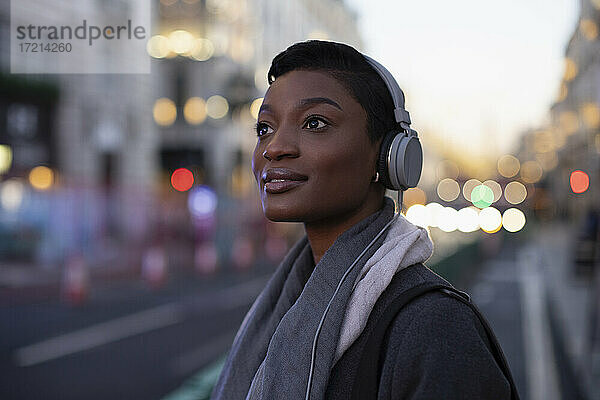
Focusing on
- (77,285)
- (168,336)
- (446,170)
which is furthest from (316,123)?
(446,170)

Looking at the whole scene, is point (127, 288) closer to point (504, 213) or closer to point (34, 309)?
point (34, 309)

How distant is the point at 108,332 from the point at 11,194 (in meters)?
10.5

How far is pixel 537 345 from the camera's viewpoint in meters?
9.34

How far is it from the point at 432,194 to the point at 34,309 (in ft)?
276

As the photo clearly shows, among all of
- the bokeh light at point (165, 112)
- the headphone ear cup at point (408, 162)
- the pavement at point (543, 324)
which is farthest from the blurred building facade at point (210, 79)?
the headphone ear cup at point (408, 162)

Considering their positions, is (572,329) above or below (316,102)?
below

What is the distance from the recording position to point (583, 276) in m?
15.8

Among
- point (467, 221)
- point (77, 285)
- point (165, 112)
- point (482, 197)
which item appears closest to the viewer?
point (77, 285)

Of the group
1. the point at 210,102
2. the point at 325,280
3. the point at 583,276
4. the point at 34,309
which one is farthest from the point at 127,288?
the point at 210,102

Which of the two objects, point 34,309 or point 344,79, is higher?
point 344,79

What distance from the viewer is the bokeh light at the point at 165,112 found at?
31.7 meters

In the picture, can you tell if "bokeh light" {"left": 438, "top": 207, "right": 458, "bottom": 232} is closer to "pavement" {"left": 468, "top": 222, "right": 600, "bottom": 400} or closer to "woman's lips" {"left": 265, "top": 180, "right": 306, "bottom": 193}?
"pavement" {"left": 468, "top": 222, "right": 600, "bottom": 400}

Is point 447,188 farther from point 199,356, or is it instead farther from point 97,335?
point 199,356

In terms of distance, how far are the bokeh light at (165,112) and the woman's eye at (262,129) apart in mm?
29875
